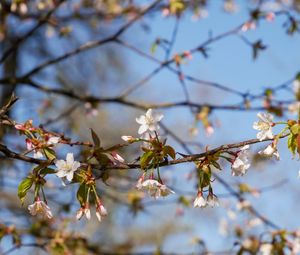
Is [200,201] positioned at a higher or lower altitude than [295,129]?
lower

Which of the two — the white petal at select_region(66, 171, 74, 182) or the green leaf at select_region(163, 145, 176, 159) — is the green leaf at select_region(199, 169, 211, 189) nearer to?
the green leaf at select_region(163, 145, 176, 159)

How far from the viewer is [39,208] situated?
1454mm

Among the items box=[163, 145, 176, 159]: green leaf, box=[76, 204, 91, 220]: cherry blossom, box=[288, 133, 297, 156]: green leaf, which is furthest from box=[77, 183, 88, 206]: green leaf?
box=[288, 133, 297, 156]: green leaf

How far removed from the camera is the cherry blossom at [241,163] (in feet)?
4.57

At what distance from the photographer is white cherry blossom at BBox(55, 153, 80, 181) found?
137 cm

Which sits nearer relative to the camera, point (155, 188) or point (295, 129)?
point (295, 129)

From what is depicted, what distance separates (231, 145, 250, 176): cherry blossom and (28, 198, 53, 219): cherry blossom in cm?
50

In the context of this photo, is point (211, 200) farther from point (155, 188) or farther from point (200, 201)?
point (155, 188)

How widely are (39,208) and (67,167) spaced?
166mm

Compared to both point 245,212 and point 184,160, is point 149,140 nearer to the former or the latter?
point 184,160

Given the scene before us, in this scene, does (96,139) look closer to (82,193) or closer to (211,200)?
(82,193)

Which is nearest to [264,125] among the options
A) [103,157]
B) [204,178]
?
[204,178]

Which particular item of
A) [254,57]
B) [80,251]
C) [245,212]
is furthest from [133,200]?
[254,57]

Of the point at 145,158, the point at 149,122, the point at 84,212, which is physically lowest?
the point at 84,212
